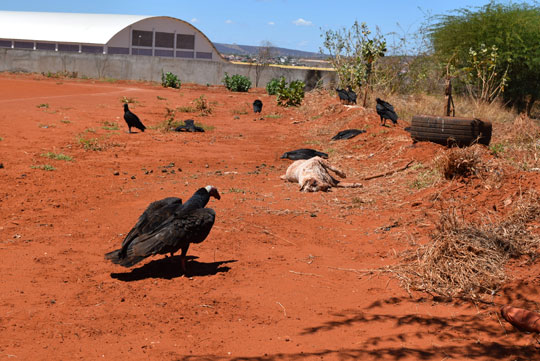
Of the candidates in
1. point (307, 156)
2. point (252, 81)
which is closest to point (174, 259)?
point (307, 156)

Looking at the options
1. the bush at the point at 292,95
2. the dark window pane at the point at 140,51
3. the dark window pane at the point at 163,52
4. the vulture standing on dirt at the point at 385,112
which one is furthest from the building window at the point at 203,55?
the vulture standing on dirt at the point at 385,112

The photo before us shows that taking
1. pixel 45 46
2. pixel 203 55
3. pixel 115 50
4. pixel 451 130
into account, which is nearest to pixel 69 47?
pixel 45 46

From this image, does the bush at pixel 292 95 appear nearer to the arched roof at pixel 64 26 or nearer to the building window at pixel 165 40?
the arched roof at pixel 64 26

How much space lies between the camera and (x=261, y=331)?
4492 millimetres

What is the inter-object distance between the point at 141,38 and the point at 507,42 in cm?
3722

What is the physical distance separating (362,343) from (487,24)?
1016 inches

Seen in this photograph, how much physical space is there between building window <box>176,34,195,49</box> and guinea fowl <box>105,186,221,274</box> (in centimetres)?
5225

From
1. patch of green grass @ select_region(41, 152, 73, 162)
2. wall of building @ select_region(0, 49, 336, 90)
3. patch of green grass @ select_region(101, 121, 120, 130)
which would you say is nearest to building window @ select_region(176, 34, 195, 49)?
wall of building @ select_region(0, 49, 336, 90)

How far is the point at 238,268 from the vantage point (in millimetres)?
5965

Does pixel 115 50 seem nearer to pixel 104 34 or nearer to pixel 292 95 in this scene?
pixel 104 34

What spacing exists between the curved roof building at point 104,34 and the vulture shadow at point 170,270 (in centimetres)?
4673

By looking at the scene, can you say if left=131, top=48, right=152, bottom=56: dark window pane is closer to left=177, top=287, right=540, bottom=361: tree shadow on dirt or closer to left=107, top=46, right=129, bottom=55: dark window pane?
left=107, top=46, right=129, bottom=55: dark window pane

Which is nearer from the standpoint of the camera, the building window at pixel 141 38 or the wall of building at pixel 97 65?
the wall of building at pixel 97 65

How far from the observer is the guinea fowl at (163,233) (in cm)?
545
